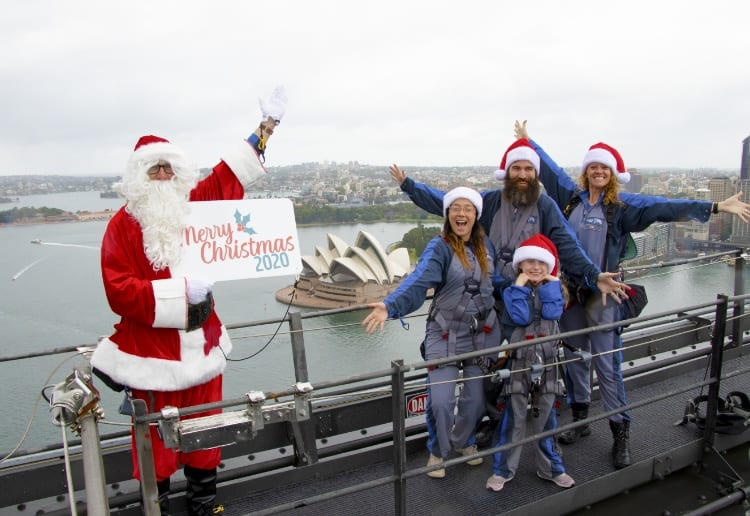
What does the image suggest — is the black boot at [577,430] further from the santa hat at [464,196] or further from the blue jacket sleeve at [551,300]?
the santa hat at [464,196]

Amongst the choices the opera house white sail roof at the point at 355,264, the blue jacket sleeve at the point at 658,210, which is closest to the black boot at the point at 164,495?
the blue jacket sleeve at the point at 658,210

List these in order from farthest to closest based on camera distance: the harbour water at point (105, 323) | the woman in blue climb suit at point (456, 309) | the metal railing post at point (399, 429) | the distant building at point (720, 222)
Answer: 1. the harbour water at point (105, 323)
2. the distant building at point (720, 222)
3. the woman in blue climb suit at point (456, 309)
4. the metal railing post at point (399, 429)

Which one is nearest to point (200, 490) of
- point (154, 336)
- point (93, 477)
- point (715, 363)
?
point (154, 336)

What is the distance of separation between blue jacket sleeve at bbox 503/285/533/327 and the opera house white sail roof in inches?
951

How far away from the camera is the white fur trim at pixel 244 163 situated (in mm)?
2809

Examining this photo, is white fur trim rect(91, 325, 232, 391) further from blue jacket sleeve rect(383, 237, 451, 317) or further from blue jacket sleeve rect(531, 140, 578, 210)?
blue jacket sleeve rect(531, 140, 578, 210)

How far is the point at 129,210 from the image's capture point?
2.50 m

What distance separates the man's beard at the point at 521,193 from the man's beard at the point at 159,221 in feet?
5.69

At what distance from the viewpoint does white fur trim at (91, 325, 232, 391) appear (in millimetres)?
2389

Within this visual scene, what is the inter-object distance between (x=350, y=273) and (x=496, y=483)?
2486 centimetres

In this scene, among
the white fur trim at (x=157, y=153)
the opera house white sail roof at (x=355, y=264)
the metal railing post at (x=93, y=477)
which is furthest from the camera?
the opera house white sail roof at (x=355, y=264)

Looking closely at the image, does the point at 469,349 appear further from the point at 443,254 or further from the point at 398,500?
the point at 398,500

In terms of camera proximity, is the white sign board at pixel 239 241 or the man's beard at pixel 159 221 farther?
the white sign board at pixel 239 241

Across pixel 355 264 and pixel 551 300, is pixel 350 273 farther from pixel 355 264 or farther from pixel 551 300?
pixel 551 300
